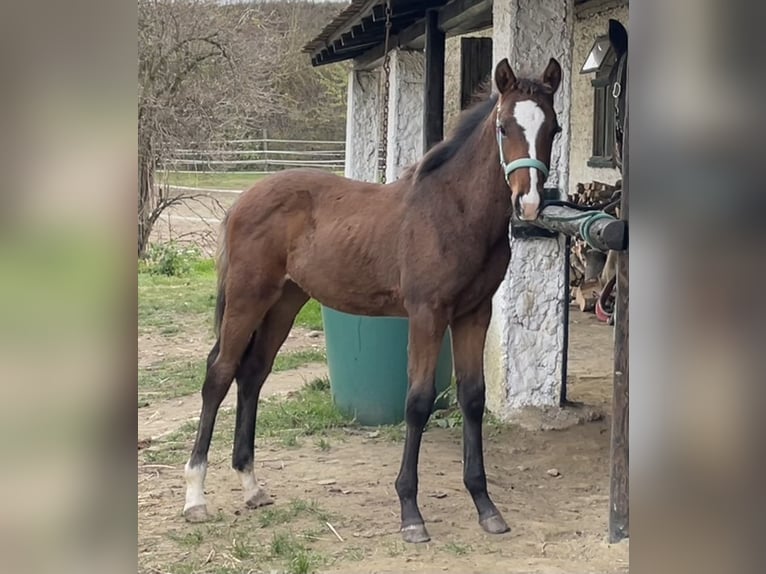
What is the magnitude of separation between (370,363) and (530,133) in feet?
8.26

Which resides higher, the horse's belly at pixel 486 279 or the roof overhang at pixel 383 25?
the roof overhang at pixel 383 25

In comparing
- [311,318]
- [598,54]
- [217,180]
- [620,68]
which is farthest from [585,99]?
[217,180]

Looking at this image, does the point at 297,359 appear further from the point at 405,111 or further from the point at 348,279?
the point at 348,279

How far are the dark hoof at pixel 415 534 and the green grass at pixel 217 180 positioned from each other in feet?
34.5

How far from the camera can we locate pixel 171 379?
281 inches

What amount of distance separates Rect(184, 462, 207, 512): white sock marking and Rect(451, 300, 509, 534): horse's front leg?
4.11 feet

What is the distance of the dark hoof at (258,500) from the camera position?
4.31 metres

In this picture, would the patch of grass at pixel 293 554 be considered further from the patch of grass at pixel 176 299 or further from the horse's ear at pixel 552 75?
the patch of grass at pixel 176 299

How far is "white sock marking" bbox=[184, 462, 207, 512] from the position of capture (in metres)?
4.16

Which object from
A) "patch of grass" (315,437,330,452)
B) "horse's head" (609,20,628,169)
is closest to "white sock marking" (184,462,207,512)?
"patch of grass" (315,437,330,452)

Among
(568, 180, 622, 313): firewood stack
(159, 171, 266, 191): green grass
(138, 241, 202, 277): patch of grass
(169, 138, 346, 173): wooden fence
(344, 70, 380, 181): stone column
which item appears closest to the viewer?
(568, 180, 622, 313): firewood stack

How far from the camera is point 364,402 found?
18.7ft

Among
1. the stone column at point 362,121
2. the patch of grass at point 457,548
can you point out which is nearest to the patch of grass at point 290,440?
the patch of grass at point 457,548

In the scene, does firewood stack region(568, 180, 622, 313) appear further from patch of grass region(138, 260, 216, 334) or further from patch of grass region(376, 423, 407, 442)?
patch of grass region(138, 260, 216, 334)
